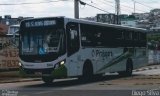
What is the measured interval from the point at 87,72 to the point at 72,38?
2.66 m

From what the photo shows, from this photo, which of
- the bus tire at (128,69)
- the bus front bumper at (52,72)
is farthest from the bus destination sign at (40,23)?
the bus tire at (128,69)

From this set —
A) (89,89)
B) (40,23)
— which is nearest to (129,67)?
(40,23)

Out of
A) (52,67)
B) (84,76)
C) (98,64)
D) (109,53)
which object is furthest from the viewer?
(109,53)

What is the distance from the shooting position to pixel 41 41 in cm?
2395

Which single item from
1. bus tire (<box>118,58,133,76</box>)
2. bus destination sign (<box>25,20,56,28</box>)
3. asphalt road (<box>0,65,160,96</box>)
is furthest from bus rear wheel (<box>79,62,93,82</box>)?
bus tire (<box>118,58,133,76</box>)

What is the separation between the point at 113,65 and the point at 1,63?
10.2m

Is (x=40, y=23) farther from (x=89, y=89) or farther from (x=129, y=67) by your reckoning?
(x=129, y=67)

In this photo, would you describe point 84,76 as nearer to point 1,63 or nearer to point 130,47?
point 130,47

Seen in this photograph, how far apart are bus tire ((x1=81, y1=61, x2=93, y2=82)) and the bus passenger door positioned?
117 cm

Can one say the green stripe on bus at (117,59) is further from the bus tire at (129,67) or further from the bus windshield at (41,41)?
the bus windshield at (41,41)

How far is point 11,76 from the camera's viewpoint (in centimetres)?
3388

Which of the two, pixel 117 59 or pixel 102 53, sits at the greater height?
pixel 102 53

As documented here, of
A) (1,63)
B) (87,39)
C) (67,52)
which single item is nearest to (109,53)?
(87,39)

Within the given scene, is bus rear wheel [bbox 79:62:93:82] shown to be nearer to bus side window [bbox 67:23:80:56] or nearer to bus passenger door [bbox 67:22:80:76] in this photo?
bus passenger door [bbox 67:22:80:76]
